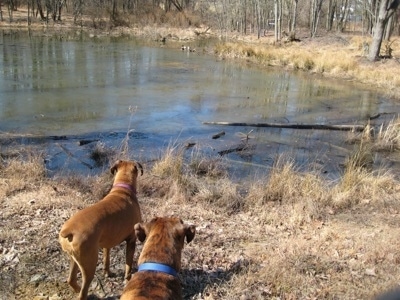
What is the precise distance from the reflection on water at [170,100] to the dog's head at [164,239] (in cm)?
685

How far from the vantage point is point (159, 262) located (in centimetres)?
329

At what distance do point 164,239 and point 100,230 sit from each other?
77cm

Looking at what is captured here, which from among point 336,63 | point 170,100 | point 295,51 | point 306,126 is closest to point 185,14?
point 295,51

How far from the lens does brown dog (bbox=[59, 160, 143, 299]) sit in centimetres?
370

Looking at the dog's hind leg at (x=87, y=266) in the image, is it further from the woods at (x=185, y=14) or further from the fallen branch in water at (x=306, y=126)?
the woods at (x=185, y=14)

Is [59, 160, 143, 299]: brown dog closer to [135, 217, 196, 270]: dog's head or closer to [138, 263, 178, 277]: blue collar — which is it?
[135, 217, 196, 270]: dog's head

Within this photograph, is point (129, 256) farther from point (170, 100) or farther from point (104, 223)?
point (170, 100)

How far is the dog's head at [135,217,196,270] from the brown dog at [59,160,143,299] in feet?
1.70

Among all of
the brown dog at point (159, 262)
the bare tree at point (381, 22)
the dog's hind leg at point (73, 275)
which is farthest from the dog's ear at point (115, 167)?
the bare tree at point (381, 22)

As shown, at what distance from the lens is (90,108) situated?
1430 centimetres

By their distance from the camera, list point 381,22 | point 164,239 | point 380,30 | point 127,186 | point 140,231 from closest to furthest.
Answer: point 164,239 < point 140,231 < point 127,186 < point 381,22 < point 380,30

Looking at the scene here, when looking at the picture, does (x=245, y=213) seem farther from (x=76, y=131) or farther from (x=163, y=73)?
(x=163, y=73)

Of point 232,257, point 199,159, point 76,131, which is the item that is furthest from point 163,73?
point 232,257

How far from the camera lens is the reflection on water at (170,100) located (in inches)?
470
